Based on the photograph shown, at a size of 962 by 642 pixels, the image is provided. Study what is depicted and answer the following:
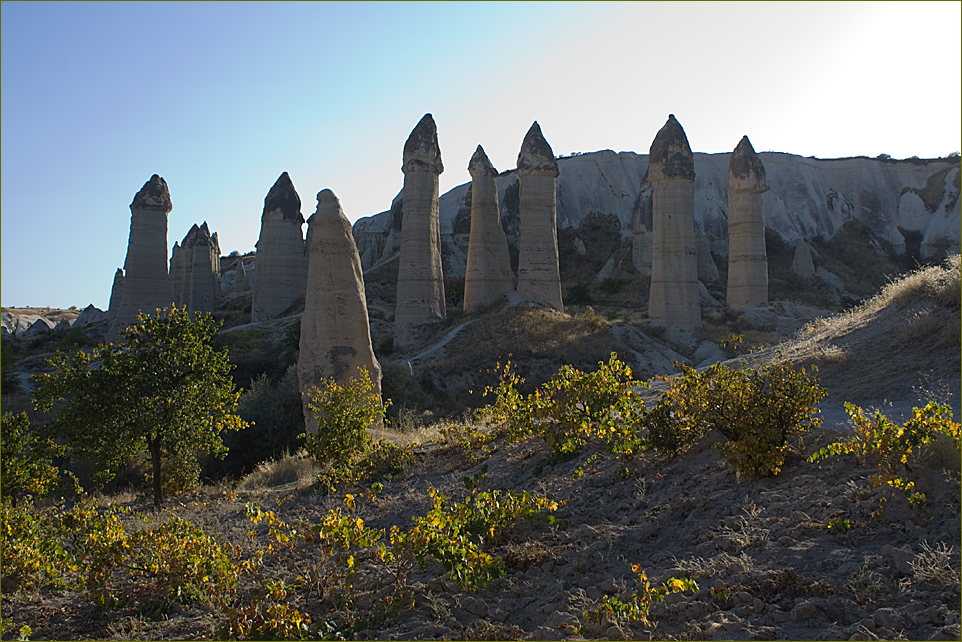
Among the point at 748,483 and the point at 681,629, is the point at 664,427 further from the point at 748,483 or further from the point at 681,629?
the point at 681,629

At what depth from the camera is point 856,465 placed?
4.45 m

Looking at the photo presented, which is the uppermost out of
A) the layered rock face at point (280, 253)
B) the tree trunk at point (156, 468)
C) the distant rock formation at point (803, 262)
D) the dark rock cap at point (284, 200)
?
the dark rock cap at point (284, 200)

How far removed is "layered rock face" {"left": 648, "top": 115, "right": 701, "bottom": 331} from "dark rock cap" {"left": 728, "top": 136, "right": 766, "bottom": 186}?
405 centimetres

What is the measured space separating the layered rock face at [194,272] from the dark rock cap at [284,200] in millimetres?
6612

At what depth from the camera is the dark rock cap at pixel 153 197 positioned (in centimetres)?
2716

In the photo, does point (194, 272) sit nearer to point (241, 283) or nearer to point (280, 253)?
point (280, 253)

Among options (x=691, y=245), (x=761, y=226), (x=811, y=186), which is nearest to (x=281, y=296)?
(x=691, y=245)

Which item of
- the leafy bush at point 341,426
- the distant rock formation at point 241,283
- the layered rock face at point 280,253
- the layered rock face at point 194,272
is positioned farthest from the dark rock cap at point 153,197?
the leafy bush at point 341,426

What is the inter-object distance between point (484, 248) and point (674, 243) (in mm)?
6505

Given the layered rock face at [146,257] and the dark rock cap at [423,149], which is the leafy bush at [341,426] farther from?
the layered rock face at [146,257]

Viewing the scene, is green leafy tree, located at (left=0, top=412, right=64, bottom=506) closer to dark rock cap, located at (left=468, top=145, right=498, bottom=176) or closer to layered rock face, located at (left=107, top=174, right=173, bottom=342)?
dark rock cap, located at (left=468, top=145, right=498, bottom=176)

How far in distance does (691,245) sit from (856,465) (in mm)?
20148

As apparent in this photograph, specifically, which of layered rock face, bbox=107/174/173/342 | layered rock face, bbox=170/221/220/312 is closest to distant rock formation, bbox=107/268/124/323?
layered rock face, bbox=170/221/220/312

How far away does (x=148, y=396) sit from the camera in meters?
7.45
